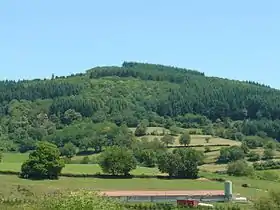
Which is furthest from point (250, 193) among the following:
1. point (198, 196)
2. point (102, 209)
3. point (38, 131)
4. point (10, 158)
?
point (38, 131)

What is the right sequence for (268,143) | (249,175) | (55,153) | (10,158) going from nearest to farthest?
(55,153) → (249,175) → (10,158) → (268,143)

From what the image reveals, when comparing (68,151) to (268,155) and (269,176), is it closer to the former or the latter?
(268,155)

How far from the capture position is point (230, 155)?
484 ft

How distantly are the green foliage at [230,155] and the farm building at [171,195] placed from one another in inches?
1998

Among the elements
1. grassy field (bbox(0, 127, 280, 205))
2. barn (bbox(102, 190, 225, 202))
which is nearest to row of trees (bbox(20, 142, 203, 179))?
grassy field (bbox(0, 127, 280, 205))

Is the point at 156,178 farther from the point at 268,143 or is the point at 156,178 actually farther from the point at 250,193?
the point at 268,143

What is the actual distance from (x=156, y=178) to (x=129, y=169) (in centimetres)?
513

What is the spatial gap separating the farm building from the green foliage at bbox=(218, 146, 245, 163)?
5075 centimetres

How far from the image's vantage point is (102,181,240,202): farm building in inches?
3278

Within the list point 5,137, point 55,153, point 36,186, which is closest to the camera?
point 36,186

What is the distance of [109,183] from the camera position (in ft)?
324

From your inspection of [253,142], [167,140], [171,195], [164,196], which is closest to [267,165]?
[167,140]

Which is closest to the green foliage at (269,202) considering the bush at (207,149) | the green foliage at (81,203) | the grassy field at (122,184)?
the grassy field at (122,184)

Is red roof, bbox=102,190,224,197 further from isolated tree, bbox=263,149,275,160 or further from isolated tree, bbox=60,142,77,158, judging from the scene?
isolated tree, bbox=60,142,77,158
